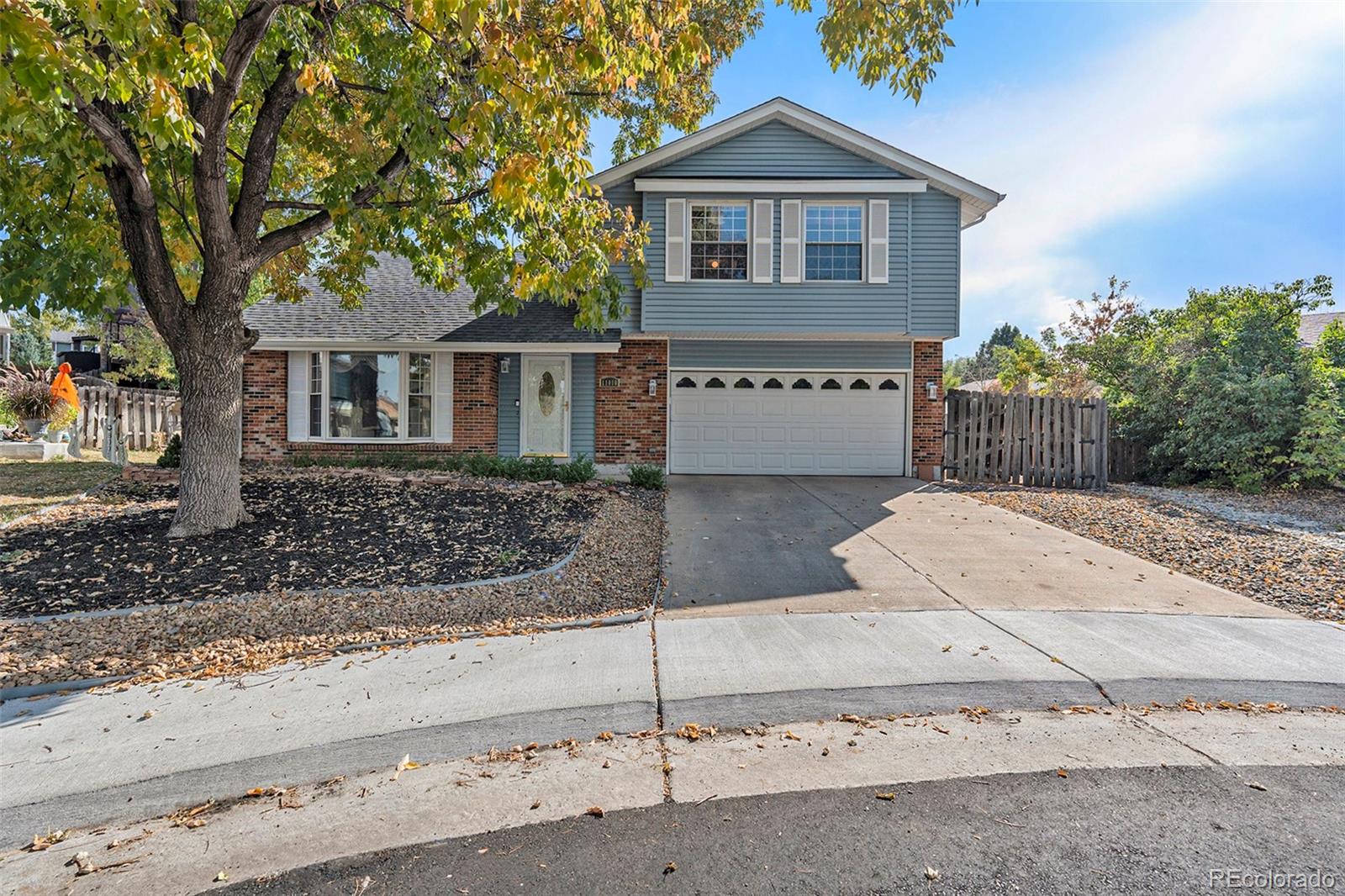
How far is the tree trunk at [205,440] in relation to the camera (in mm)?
7309

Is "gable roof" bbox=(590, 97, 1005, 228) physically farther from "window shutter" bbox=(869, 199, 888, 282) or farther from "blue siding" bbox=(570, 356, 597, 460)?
"blue siding" bbox=(570, 356, 597, 460)

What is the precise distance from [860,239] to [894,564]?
7648 millimetres

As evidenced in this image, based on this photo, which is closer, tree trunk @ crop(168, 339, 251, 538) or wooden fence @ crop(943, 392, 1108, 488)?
tree trunk @ crop(168, 339, 251, 538)

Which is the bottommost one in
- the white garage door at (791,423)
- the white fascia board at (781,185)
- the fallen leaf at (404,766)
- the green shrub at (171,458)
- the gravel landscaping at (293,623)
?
the fallen leaf at (404,766)

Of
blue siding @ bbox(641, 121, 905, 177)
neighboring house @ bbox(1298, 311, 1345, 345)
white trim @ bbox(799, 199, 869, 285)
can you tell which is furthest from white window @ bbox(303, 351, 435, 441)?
neighboring house @ bbox(1298, 311, 1345, 345)

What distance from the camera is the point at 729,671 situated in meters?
4.35

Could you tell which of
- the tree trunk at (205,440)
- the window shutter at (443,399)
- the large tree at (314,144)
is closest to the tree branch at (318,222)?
the large tree at (314,144)

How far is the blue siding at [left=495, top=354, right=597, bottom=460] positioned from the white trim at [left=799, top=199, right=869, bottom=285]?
433 cm

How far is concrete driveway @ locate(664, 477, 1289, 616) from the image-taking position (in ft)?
19.4

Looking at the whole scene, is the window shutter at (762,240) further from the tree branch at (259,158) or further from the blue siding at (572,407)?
the tree branch at (259,158)

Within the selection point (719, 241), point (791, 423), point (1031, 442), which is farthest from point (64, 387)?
point (1031, 442)

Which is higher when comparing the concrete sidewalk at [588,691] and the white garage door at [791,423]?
the white garage door at [791,423]

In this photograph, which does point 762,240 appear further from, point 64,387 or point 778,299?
point 64,387

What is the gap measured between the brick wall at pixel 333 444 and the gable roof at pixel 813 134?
4287 mm
